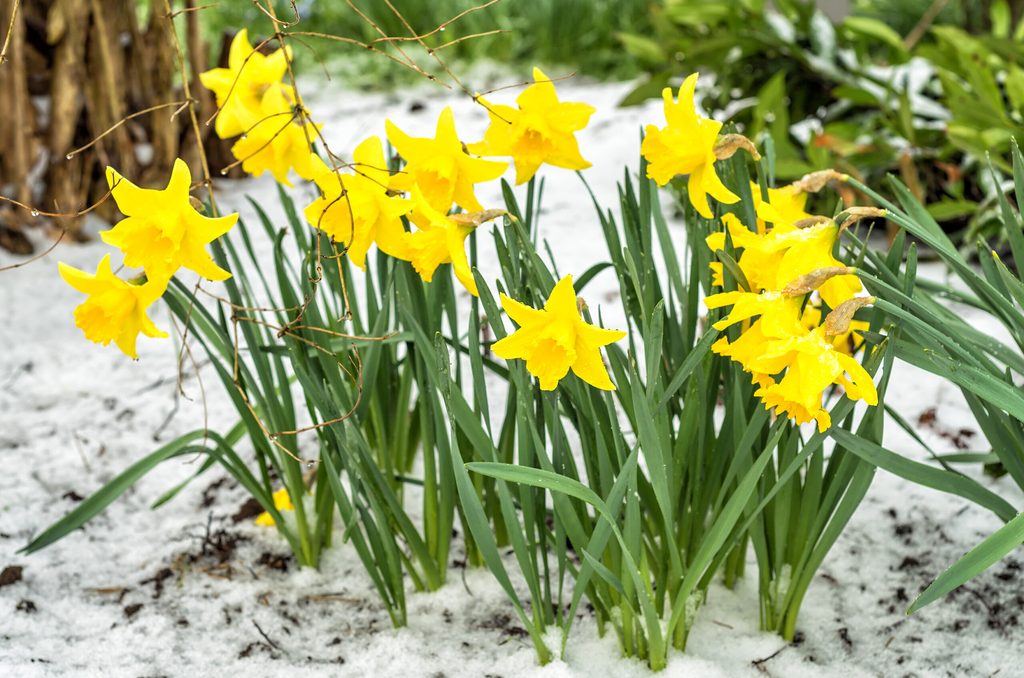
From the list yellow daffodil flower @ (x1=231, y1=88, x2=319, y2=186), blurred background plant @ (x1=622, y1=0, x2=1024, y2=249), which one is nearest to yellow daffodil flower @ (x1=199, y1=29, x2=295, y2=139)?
yellow daffodil flower @ (x1=231, y1=88, x2=319, y2=186)

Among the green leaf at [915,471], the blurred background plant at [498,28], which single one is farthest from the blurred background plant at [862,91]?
the blurred background plant at [498,28]

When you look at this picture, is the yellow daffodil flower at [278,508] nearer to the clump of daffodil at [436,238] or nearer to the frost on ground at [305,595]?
the frost on ground at [305,595]

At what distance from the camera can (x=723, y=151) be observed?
3.88ft

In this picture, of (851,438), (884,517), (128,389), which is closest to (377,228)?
(851,438)

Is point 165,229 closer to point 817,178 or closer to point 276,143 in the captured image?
point 276,143

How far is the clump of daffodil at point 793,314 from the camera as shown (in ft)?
3.29

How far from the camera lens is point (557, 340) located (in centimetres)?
105

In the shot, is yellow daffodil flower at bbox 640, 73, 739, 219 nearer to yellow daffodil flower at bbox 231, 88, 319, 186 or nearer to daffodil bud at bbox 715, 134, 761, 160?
daffodil bud at bbox 715, 134, 761, 160

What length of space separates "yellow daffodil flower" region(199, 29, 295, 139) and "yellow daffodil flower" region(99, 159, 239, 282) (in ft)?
0.94

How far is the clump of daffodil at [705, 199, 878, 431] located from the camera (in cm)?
100

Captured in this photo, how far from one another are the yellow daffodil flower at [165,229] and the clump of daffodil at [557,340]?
0.33m

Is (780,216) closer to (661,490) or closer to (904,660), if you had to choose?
(661,490)

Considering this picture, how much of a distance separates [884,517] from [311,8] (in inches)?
151

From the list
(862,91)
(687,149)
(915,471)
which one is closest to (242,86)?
(687,149)
